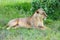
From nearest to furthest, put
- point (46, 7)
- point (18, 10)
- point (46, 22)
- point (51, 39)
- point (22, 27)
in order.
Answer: point (51, 39), point (22, 27), point (46, 22), point (46, 7), point (18, 10)

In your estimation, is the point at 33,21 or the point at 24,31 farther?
the point at 33,21

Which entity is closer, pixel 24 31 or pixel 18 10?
pixel 24 31

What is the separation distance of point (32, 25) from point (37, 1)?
2368mm

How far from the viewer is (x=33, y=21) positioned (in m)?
11.8

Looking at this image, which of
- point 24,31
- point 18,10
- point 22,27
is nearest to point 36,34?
point 24,31

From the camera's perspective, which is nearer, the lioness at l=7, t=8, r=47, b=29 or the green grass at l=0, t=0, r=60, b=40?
the green grass at l=0, t=0, r=60, b=40

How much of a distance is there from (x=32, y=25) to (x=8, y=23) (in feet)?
2.99

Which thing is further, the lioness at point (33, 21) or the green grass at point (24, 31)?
the lioness at point (33, 21)

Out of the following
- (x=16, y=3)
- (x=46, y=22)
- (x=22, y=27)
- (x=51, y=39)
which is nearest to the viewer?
(x=51, y=39)

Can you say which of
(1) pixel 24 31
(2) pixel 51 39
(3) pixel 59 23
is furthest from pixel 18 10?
(2) pixel 51 39

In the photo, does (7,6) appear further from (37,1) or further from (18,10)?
(37,1)

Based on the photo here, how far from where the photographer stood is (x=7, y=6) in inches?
620

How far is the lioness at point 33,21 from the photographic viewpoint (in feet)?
38.0

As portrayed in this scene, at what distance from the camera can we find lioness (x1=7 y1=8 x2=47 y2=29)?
38.0ft
